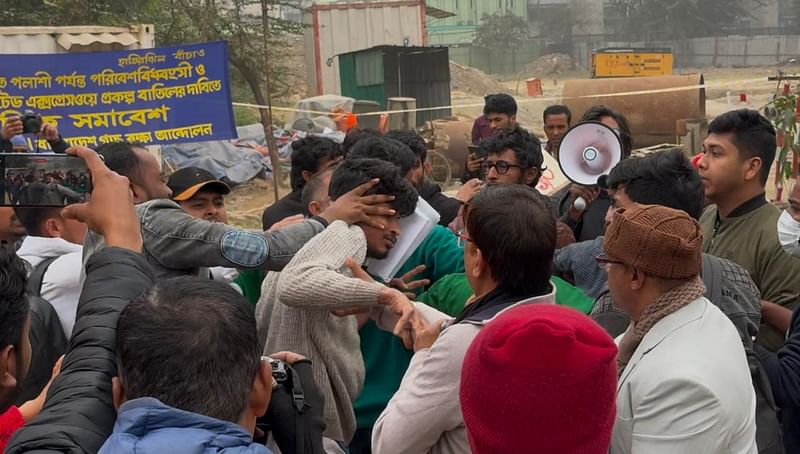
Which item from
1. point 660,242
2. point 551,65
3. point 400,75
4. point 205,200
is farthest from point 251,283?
point 551,65

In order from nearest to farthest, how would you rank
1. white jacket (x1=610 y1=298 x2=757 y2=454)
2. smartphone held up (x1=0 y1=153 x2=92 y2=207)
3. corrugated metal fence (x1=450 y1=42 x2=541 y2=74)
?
white jacket (x1=610 y1=298 x2=757 y2=454) → smartphone held up (x1=0 y1=153 x2=92 y2=207) → corrugated metal fence (x1=450 y1=42 x2=541 y2=74)

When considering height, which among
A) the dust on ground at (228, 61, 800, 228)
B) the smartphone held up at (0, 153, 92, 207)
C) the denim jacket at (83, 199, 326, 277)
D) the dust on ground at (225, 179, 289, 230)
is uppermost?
the smartphone held up at (0, 153, 92, 207)

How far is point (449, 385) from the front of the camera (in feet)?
6.91

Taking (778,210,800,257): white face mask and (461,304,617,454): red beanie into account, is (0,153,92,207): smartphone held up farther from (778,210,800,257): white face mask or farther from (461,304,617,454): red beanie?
(778,210,800,257): white face mask

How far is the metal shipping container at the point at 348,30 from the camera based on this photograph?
89.7 ft

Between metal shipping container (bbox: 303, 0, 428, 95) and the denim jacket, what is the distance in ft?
79.3

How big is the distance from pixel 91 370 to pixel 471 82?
3361cm

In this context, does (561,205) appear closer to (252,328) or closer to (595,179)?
(595,179)

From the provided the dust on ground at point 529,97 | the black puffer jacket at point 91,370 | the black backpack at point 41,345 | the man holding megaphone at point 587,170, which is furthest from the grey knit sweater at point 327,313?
the dust on ground at point 529,97

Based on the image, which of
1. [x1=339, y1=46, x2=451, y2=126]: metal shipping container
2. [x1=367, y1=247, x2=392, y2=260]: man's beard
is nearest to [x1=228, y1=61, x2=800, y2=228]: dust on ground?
[x1=339, y1=46, x2=451, y2=126]: metal shipping container

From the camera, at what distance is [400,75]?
23.4 metres

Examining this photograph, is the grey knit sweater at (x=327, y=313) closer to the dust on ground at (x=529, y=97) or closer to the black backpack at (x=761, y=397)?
the black backpack at (x=761, y=397)

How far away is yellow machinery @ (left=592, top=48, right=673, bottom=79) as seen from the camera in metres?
25.5

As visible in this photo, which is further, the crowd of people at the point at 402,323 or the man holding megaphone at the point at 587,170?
the man holding megaphone at the point at 587,170
